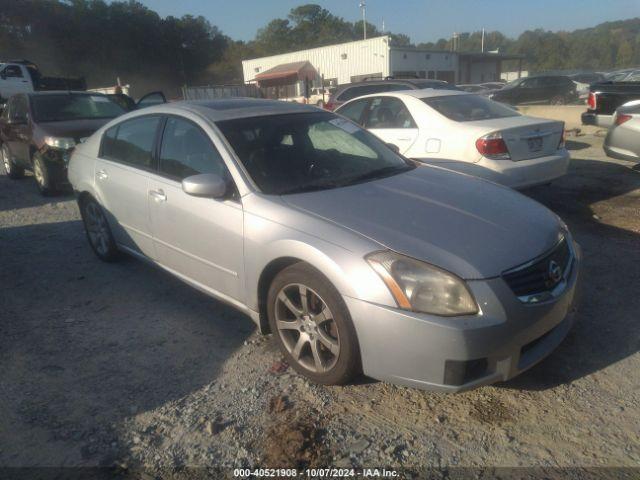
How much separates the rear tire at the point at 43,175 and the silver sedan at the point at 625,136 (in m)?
8.26

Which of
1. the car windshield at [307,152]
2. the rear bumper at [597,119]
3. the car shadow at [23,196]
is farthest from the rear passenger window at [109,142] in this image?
the rear bumper at [597,119]

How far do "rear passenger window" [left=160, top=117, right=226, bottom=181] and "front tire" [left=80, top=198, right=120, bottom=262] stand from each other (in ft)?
4.19

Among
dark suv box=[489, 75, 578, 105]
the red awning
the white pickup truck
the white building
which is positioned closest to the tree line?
the white building

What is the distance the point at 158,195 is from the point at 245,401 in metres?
1.72

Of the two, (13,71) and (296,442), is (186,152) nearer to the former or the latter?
(296,442)

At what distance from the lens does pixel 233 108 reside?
382 centimetres

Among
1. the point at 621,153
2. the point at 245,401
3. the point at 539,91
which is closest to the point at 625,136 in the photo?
the point at 621,153

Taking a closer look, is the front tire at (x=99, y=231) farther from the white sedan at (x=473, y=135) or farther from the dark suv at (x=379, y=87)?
the dark suv at (x=379, y=87)

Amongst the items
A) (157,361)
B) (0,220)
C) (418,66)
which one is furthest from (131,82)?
(157,361)

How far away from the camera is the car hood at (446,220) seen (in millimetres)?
2498

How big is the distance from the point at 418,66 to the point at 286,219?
137ft

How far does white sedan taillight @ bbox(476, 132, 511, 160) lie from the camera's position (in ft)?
18.1

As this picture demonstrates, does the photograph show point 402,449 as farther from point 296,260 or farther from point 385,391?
point 296,260

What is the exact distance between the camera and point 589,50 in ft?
271
